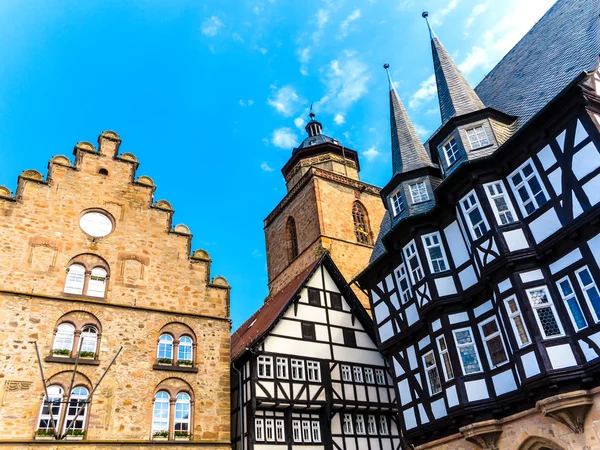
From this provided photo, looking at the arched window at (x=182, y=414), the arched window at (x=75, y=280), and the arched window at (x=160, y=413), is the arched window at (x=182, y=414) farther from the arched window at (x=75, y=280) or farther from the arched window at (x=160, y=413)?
the arched window at (x=75, y=280)

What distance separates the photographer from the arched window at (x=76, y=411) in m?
15.4

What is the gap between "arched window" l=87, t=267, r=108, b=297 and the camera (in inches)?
706

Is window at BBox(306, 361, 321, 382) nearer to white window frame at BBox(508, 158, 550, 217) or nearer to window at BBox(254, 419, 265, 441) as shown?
window at BBox(254, 419, 265, 441)

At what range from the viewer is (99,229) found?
62.8ft

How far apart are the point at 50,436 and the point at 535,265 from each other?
15.2m

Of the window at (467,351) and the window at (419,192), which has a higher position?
the window at (419,192)

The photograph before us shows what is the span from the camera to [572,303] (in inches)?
505

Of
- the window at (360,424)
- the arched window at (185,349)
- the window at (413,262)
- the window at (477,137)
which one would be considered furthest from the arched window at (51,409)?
the window at (477,137)

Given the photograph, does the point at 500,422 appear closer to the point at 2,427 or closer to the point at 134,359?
the point at 134,359

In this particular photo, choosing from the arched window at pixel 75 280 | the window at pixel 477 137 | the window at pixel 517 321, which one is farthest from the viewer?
the arched window at pixel 75 280

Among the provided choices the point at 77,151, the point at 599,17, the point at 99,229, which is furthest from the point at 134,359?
the point at 599,17

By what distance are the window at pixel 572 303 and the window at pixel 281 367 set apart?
1116 centimetres

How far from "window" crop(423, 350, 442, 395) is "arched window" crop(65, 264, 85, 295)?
1252 cm

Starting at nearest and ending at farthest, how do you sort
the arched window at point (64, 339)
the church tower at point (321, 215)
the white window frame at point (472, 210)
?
the white window frame at point (472, 210) → the arched window at point (64, 339) → the church tower at point (321, 215)
